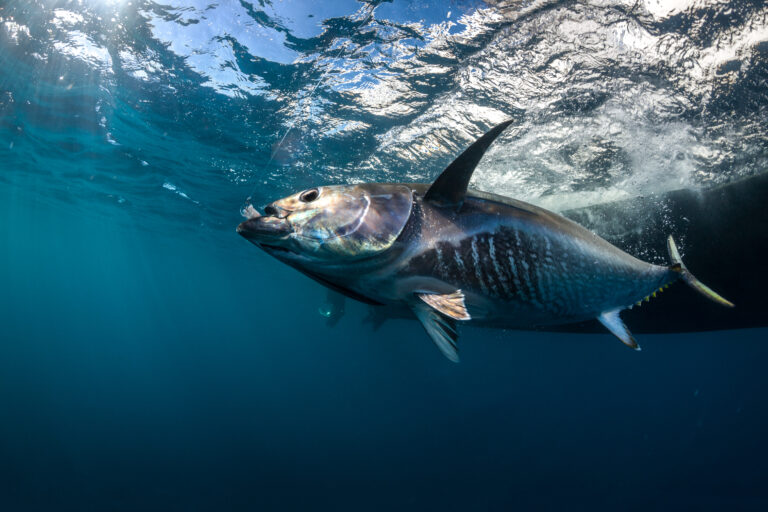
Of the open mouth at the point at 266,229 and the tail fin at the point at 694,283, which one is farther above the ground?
the tail fin at the point at 694,283

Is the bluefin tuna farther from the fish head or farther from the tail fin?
the tail fin

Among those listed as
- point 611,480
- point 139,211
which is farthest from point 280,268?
point 611,480

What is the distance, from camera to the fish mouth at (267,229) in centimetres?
124

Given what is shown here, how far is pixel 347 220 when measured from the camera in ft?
4.28

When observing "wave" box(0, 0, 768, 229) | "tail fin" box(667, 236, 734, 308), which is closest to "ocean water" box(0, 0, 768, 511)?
"wave" box(0, 0, 768, 229)

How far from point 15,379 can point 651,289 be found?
2032 inches

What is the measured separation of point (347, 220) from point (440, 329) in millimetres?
628

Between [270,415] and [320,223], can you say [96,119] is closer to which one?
[320,223]

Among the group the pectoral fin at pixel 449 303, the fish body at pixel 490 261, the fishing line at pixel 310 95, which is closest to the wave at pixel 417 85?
the fishing line at pixel 310 95

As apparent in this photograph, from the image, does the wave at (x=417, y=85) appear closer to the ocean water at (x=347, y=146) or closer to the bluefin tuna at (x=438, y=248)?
the ocean water at (x=347, y=146)

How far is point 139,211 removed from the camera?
920 inches

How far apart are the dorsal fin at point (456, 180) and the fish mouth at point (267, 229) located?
63 cm

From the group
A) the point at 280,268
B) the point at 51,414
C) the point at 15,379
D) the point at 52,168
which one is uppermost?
the point at 52,168

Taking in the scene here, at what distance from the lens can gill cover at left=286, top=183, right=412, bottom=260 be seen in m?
1.27
